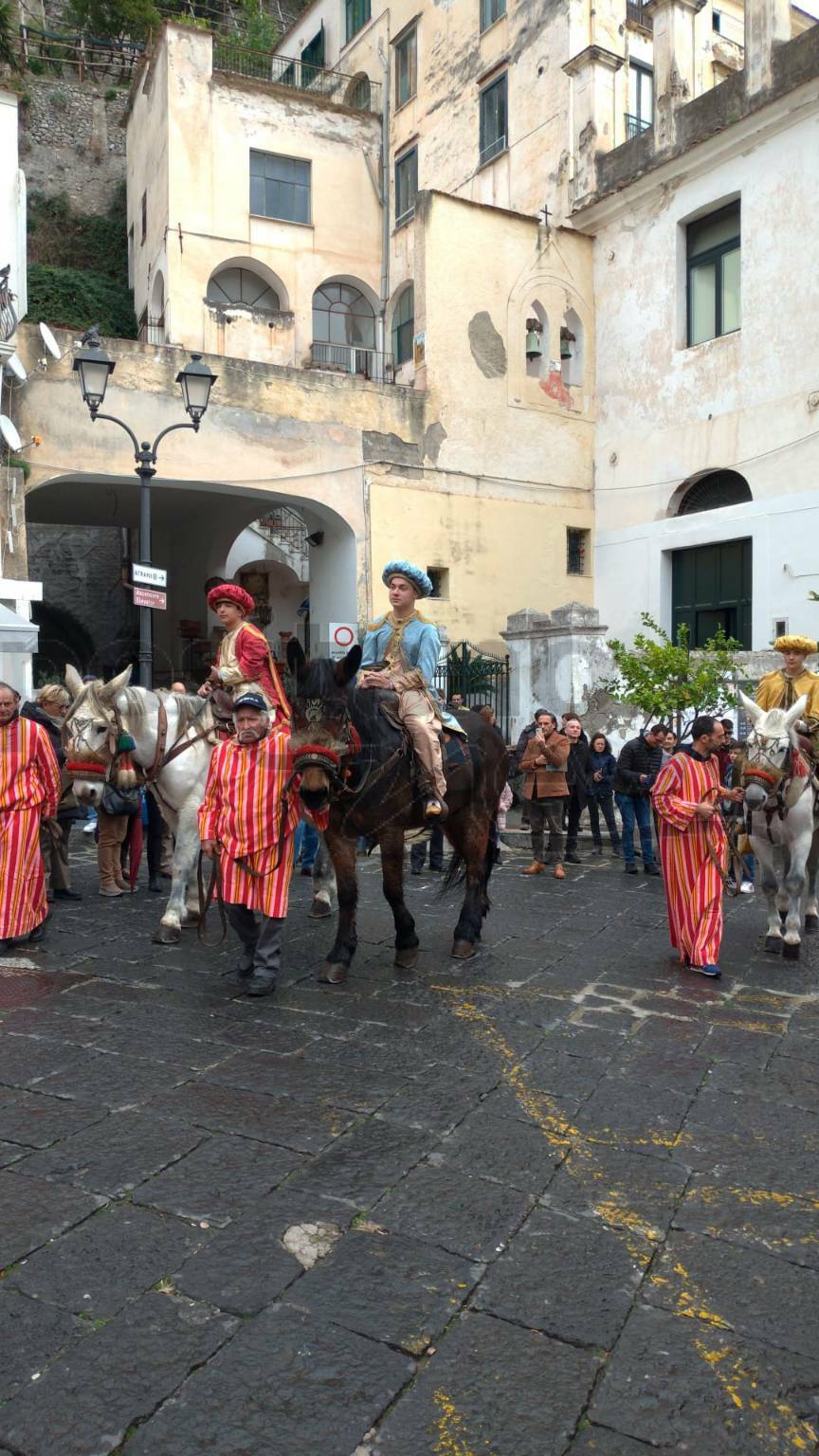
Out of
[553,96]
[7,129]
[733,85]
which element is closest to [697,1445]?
[7,129]

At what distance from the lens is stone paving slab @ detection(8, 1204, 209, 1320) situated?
2.99 meters

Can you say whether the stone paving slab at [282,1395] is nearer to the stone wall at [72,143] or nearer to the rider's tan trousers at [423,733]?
the rider's tan trousers at [423,733]

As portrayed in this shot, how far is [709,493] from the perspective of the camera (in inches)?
789

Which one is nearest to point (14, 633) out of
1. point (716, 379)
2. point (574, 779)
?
point (574, 779)

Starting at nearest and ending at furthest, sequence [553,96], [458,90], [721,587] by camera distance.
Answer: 1. [721,587]
2. [553,96]
3. [458,90]

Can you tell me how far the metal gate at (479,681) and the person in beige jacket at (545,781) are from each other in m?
5.92

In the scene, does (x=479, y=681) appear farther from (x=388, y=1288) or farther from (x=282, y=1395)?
(x=282, y=1395)

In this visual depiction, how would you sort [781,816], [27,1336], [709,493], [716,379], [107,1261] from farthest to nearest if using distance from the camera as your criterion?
[709,493]
[716,379]
[781,816]
[107,1261]
[27,1336]

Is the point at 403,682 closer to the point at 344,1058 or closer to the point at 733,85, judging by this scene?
the point at 344,1058

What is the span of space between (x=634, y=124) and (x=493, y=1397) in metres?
24.5

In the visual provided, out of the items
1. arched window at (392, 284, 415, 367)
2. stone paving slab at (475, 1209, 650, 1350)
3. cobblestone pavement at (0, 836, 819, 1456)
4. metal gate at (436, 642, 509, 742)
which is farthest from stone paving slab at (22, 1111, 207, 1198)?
arched window at (392, 284, 415, 367)

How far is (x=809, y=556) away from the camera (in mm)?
17578

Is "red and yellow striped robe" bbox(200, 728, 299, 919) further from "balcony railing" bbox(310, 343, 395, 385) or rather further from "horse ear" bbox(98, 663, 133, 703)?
"balcony railing" bbox(310, 343, 395, 385)

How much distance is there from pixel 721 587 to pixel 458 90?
529 inches
